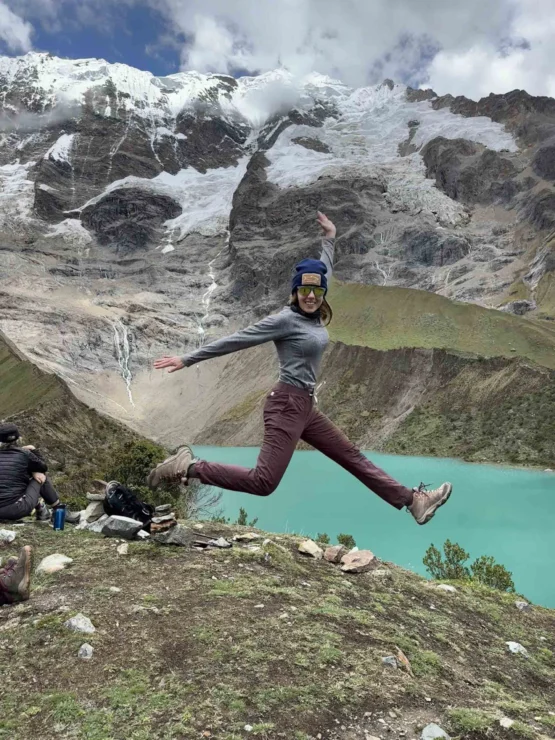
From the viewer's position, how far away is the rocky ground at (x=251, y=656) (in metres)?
3.24

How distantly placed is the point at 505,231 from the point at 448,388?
91.9 meters

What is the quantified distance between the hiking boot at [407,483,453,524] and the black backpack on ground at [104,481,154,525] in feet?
11.6

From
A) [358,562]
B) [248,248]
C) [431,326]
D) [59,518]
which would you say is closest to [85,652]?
[358,562]

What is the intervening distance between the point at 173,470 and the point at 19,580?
1664 millimetres

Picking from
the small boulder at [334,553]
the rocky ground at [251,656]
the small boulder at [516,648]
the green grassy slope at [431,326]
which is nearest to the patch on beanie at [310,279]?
the rocky ground at [251,656]

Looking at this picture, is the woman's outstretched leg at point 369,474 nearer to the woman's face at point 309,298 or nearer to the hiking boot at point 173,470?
the woman's face at point 309,298

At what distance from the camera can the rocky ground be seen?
3240mm

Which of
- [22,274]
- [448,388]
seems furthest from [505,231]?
[22,274]

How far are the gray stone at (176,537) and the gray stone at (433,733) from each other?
384 cm

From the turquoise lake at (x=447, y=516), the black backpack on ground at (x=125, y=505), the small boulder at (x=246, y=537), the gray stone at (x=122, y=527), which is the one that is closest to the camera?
the gray stone at (x=122, y=527)

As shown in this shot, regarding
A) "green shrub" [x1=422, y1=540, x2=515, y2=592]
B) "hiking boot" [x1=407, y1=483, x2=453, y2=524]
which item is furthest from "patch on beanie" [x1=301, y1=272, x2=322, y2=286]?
"green shrub" [x1=422, y1=540, x2=515, y2=592]

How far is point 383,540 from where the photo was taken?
28.2 metres

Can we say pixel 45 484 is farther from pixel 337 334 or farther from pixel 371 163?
pixel 371 163

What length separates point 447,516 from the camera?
33.0 meters
